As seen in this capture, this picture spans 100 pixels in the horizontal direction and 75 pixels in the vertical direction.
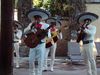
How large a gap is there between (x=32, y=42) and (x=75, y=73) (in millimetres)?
3090

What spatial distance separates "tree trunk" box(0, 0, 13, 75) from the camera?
→ 67.3 inches

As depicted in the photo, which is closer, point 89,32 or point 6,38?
point 6,38

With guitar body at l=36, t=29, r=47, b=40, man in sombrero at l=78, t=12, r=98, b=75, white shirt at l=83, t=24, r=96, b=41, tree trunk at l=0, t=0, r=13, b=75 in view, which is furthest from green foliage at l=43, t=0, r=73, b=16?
tree trunk at l=0, t=0, r=13, b=75

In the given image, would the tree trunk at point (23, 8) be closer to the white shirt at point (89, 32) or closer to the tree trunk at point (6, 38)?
the white shirt at point (89, 32)

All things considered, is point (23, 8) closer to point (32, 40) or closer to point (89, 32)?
point (89, 32)

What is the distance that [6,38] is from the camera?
1738mm

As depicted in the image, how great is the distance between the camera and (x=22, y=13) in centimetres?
1528

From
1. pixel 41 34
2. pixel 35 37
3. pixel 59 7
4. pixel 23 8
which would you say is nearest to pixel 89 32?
pixel 41 34

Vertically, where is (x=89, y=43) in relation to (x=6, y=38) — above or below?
above

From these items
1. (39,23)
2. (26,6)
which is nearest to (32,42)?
(39,23)

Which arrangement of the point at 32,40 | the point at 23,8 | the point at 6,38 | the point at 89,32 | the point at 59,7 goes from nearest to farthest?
the point at 6,38 → the point at 32,40 → the point at 89,32 → the point at 23,8 → the point at 59,7

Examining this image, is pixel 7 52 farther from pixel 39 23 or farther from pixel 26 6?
pixel 26 6

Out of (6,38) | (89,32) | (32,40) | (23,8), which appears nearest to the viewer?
(6,38)

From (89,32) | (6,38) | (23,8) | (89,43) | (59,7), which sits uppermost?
(59,7)
